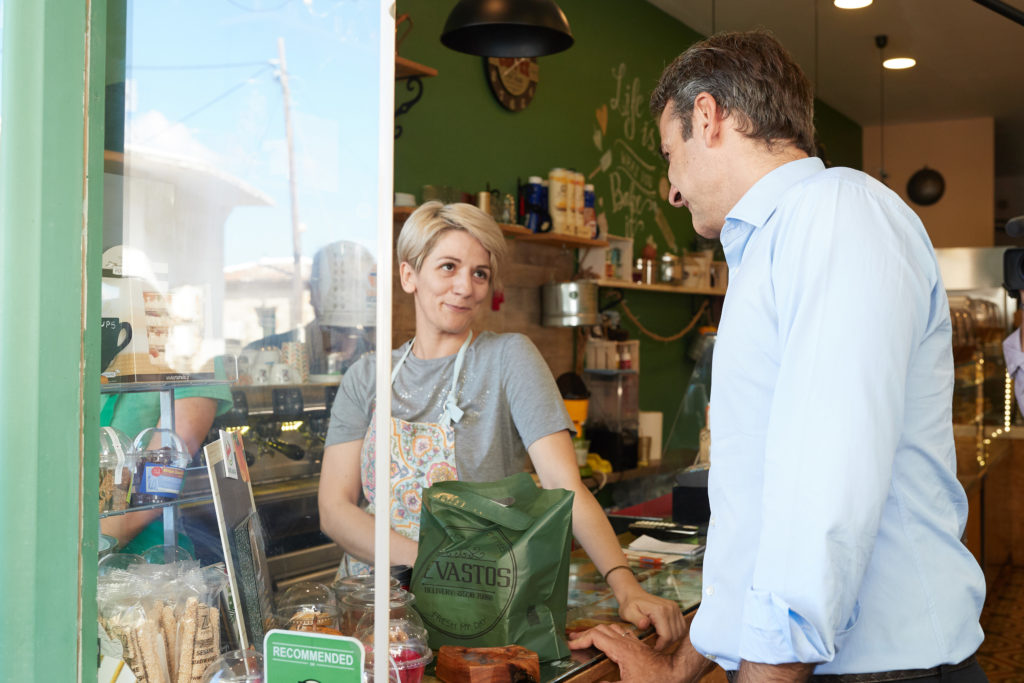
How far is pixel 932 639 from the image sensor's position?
1149mm

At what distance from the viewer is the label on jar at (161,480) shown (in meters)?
1.33

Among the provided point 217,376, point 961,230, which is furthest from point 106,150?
point 961,230

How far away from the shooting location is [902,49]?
7.07 meters

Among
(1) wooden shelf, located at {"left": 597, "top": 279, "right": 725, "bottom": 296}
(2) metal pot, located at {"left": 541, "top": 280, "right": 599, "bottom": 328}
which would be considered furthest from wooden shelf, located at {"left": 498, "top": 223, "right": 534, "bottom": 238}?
(1) wooden shelf, located at {"left": 597, "top": 279, "right": 725, "bottom": 296}

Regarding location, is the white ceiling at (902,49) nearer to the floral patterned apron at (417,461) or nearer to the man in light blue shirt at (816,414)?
the floral patterned apron at (417,461)

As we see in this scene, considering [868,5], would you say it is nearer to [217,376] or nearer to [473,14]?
[473,14]

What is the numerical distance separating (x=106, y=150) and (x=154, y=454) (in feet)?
1.48

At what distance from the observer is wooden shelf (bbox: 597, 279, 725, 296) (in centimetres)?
527

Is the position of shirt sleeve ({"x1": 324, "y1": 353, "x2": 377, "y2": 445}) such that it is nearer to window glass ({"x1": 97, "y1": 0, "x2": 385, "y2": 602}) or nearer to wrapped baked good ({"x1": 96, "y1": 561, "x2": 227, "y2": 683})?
window glass ({"x1": 97, "y1": 0, "x2": 385, "y2": 602})

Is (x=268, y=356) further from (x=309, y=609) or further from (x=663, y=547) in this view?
(x=663, y=547)

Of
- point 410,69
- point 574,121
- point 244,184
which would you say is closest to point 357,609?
point 244,184

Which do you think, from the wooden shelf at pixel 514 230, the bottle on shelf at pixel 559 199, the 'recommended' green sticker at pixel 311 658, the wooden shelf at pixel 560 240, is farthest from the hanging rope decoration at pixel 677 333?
the 'recommended' green sticker at pixel 311 658

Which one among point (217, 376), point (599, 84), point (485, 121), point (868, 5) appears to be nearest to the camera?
point (217, 376)

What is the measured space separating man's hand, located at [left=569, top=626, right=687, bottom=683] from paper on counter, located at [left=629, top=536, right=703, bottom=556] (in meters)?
0.77
